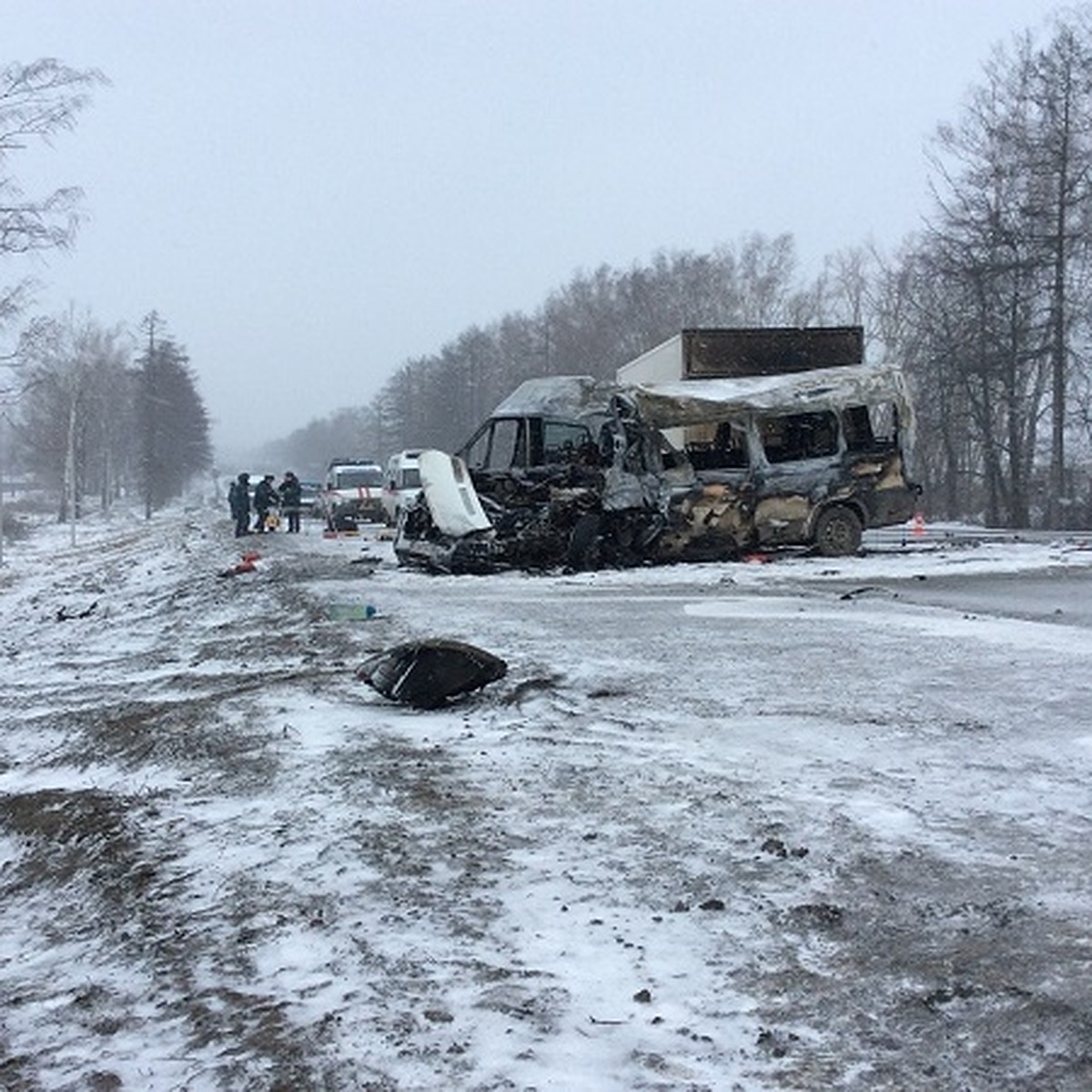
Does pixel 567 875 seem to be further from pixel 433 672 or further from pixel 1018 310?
pixel 1018 310

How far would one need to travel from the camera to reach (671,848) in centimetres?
382

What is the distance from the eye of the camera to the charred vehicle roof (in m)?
14.9

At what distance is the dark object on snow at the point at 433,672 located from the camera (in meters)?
6.05

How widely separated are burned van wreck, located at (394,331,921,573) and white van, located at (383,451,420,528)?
11.3m

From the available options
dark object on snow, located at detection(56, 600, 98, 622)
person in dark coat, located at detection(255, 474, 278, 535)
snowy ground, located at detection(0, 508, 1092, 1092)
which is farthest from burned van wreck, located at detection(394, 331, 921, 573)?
person in dark coat, located at detection(255, 474, 278, 535)

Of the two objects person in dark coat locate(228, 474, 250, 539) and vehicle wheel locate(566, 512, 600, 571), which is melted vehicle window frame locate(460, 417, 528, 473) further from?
person in dark coat locate(228, 474, 250, 539)

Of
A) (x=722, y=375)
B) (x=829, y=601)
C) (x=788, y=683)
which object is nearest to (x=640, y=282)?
(x=722, y=375)

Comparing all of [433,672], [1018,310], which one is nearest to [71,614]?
[433,672]

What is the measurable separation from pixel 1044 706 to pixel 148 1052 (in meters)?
4.85

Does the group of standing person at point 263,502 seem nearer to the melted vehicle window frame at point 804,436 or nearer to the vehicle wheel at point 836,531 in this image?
the melted vehicle window frame at point 804,436

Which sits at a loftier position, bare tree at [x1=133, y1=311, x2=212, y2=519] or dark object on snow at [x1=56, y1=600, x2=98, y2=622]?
bare tree at [x1=133, y1=311, x2=212, y2=519]

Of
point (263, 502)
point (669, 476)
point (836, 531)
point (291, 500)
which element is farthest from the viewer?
point (291, 500)

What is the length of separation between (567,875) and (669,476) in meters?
11.7

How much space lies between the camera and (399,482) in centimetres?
2855
